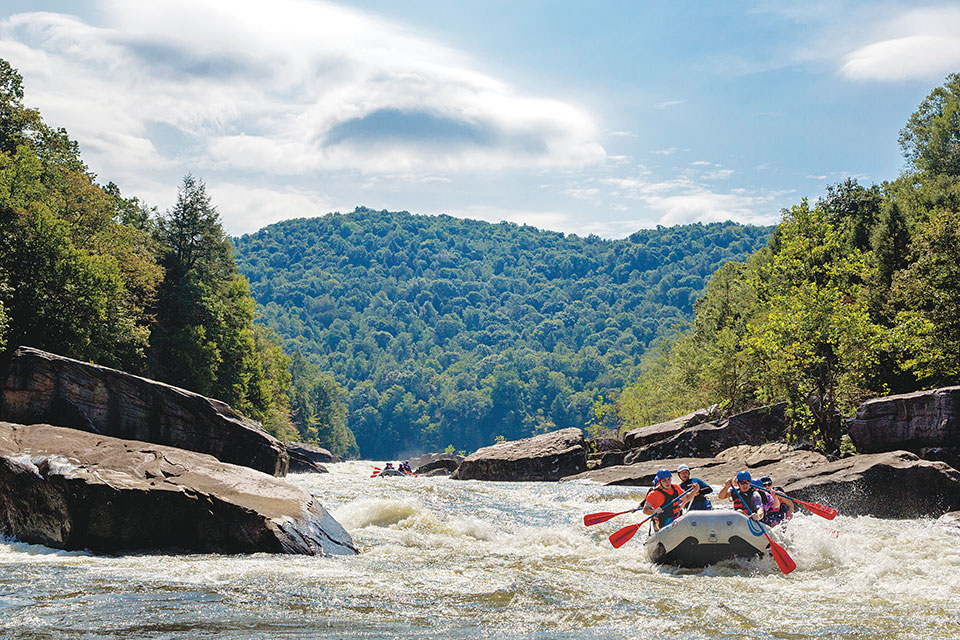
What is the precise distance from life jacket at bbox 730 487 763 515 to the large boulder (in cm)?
932

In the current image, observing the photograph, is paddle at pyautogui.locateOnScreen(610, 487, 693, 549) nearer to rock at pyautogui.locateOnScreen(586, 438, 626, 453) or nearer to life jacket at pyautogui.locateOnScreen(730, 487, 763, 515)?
life jacket at pyautogui.locateOnScreen(730, 487, 763, 515)

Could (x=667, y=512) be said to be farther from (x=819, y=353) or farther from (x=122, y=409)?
(x=819, y=353)

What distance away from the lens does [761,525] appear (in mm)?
12180

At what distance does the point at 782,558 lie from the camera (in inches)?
460

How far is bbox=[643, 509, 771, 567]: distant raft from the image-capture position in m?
12.0

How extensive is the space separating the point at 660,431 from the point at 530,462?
725 centimetres

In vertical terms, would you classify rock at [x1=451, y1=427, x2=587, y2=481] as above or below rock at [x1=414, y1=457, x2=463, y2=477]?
above

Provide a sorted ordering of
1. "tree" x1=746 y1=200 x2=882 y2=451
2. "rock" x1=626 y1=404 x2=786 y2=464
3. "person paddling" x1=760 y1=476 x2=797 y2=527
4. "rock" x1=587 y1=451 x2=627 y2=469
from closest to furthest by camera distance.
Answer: "person paddling" x1=760 y1=476 x2=797 y2=527
"tree" x1=746 y1=200 x2=882 y2=451
"rock" x1=626 y1=404 x2=786 y2=464
"rock" x1=587 y1=451 x2=627 y2=469

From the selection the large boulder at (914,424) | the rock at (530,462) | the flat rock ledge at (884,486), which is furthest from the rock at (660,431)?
the flat rock ledge at (884,486)

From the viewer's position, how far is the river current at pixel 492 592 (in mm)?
8375

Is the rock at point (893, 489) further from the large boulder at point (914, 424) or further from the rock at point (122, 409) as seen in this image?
the rock at point (122, 409)

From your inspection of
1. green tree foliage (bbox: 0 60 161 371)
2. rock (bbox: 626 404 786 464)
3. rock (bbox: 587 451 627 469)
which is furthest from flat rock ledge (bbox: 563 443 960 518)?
green tree foliage (bbox: 0 60 161 371)

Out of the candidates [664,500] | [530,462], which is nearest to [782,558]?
[664,500]

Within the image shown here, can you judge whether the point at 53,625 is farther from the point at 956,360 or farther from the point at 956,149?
the point at 956,149
